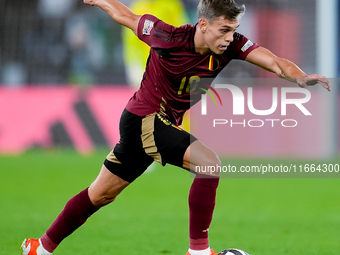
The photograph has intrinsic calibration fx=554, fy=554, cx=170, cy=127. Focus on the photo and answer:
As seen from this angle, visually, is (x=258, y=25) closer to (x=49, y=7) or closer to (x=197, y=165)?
(x=49, y=7)

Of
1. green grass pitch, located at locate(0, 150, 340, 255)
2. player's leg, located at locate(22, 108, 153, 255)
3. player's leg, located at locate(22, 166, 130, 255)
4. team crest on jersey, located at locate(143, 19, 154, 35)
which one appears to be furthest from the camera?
green grass pitch, located at locate(0, 150, 340, 255)

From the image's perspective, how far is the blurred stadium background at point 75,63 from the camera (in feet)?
40.8

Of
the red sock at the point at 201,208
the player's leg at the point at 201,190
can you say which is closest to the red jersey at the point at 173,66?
the player's leg at the point at 201,190

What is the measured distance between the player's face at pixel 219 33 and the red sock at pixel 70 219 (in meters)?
1.43

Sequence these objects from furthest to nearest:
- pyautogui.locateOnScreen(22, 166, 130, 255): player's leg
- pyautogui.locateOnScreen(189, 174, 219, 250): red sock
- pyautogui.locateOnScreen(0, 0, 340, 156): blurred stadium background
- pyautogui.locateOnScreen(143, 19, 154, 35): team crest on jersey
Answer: pyautogui.locateOnScreen(0, 0, 340, 156): blurred stadium background → pyautogui.locateOnScreen(22, 166, 130, 255): player's leg → pyautogui.locateOnScreen(143, 19, 154, 35): team crest on jersey → pyautogui.locateOnScreen(189, 174, 219, 250): red sock

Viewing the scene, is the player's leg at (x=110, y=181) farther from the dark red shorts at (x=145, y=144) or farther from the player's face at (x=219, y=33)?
the player's face at (x=219, y=33)

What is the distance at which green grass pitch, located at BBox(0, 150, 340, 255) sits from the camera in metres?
4.84

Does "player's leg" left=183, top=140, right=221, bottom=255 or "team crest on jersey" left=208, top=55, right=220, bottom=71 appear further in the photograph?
"team crest on jersey" left=208, top=55, right=220, bottom=71

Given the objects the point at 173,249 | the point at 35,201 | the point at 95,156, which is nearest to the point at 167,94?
the point at 173,249

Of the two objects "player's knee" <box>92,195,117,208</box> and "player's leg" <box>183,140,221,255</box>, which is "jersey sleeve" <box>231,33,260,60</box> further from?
"player's knee" <box>92,195,117,208</box>

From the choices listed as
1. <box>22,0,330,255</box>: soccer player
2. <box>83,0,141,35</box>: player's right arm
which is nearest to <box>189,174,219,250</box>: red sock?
<box>22,0,330,255</box>: soccer player

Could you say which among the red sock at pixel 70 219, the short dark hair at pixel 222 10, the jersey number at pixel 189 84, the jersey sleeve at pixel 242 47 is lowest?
the red sock at pixel 70 219

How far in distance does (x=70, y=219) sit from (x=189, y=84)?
51.6 inches

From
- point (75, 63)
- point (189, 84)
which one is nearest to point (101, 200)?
point (189, 84)
